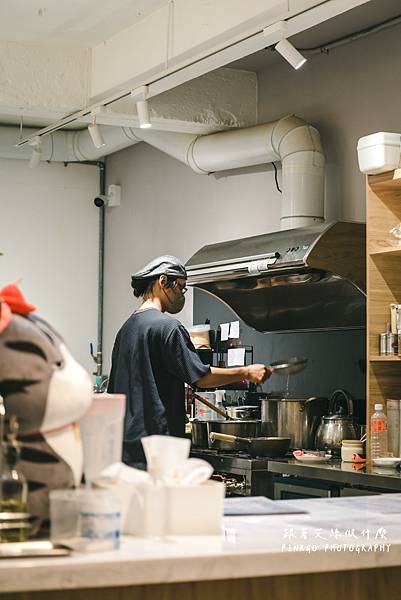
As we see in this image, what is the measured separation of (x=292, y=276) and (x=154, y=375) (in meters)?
1.21

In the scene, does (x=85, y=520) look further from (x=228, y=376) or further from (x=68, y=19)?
(x=68, y=19)

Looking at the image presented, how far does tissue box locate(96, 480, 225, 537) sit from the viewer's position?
1913mm

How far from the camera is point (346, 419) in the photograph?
5.03m

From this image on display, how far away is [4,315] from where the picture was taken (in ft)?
5.98

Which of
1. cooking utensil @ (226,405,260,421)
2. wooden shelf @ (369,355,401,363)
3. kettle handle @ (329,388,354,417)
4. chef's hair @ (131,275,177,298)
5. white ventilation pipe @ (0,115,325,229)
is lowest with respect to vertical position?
cooking utensil @ (226,405,260,421)

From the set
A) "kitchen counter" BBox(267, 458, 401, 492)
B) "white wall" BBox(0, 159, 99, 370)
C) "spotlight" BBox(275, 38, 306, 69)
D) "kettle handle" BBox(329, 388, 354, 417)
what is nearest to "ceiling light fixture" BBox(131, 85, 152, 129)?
"spotlight" BBox(275, 38, 306, 69)

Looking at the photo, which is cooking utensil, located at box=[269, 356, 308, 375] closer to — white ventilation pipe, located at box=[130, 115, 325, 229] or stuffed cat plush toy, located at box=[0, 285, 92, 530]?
white ventilation pipe, located at box=[130, 115, 325, 229]

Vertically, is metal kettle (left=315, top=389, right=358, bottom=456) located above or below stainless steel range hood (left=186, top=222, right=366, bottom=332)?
below

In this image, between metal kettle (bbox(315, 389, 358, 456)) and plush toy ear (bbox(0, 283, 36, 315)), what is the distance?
10.8ft

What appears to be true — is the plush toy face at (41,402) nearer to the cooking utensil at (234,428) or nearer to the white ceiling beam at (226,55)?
the white ceiling beam at (226,55)

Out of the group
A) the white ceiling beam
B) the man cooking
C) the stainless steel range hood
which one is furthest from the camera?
the stainless steel range hood

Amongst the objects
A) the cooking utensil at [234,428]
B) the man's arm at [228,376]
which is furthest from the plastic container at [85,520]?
the cooking utensil at [234,428]

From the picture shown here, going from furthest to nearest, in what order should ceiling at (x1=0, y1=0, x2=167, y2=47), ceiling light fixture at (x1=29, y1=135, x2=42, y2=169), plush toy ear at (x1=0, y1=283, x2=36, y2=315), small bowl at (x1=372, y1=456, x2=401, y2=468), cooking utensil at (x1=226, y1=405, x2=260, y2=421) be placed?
1. ceiling light fixture at (x1=29, y1=135, x2=42, y2=169)
2. cooking utensil at (x1=226, y1=405, x2=260, y2=421)
3. ceiling at (x1=0, y1=0, x2=167, y2=47)
4. small bowl at (x1=372, y1=456, x2=401, y2=468)
5. plush toy ear at (x1=0, y1=283, x2=36, y2=315)

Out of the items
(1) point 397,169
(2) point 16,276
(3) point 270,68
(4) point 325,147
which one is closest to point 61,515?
(1) point 397,169
